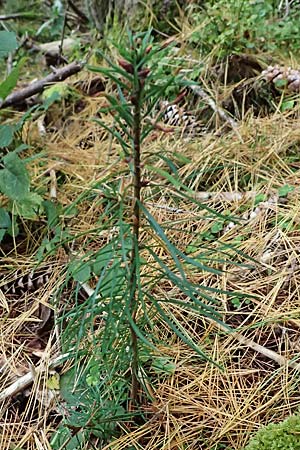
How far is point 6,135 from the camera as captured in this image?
1.65m

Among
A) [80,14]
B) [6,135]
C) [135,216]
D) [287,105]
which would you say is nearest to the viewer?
[135,216]

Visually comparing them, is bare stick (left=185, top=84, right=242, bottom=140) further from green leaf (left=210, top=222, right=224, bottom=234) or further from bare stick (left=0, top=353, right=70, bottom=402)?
bare stick (left=0, top=353, right=70, bottom=402)

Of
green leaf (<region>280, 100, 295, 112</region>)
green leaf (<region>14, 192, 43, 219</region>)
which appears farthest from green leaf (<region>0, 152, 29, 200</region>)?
green leaf (<region>280, 100, 295, 112</region>)

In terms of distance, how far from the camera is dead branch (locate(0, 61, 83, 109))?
6.83 feet

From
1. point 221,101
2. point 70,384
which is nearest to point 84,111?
point 221,101

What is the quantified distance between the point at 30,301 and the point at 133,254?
0.68 meters

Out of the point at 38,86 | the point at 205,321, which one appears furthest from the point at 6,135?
the point at 205,321

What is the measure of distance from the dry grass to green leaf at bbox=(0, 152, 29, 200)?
0.16 meters

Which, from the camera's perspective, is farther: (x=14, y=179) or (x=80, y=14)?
(x=80, y=14)

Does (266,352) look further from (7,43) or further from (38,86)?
(38,86)

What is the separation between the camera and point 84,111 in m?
2.19

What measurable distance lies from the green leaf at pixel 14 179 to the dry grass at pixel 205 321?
162 millimetres

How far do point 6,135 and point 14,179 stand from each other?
17 centimetres

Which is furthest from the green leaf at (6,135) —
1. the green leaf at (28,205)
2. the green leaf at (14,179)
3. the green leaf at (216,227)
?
the green leaf at (216,227)
